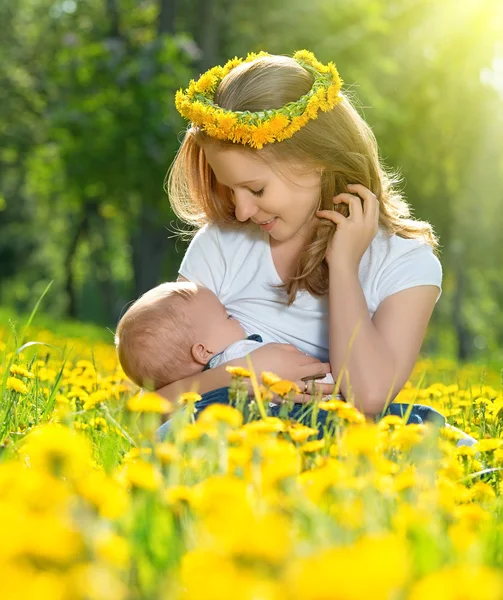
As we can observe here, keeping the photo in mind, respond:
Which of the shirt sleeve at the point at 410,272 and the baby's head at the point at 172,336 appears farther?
the baby's head at the point at 172,336

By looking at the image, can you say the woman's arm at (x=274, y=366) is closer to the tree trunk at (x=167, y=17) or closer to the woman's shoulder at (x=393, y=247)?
the woman's shoulder at (x=393, y=247)

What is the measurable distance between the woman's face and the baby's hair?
48 cm

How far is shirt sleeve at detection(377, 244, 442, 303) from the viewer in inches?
129

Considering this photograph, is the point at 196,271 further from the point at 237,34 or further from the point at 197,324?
the point at 237,34

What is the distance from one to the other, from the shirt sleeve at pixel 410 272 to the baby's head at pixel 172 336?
0.62 m

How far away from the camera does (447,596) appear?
0.85 metres

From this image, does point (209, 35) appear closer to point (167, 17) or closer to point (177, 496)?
point (167, 17)

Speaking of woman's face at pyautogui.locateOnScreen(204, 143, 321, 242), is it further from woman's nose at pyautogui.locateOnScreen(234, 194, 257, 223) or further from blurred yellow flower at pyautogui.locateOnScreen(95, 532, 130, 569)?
blurred yellow flower at pyautogui.locateOnScreen(95, 532, 130, 569)

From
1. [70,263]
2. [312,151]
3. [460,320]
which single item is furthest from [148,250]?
[460,320]

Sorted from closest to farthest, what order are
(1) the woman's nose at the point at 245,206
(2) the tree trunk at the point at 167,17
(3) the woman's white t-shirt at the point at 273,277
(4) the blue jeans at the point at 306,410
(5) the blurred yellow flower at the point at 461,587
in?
(5) the blurred yellow flower at the point at 461,587 → (4) the blue jeans at the point at 306,410 → (1) the woman's nose at the point at 245,206 → (3) the woman's white t-shirt at the point at 273,277 → (2) the tree trunk at the point at 167,17

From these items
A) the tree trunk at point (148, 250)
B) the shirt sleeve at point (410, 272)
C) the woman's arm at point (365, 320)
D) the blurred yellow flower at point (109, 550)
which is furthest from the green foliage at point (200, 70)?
the blurred yellow flower at point (109, 550)

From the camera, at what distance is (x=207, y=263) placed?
3.84 metres

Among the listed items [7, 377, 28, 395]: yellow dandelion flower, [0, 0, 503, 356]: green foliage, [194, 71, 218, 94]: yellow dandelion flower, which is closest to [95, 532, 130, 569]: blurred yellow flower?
[7, 377, 28, 395]: yellow dandelion flower

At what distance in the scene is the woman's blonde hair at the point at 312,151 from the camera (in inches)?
129
